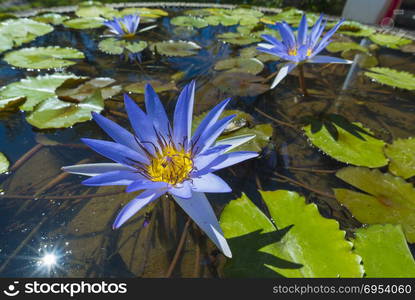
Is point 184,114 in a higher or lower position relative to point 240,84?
higher

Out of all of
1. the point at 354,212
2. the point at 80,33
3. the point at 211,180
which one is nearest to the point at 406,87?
the point at 354,212

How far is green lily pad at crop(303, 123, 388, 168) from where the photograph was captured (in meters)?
1.48

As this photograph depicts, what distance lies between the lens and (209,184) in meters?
0.88

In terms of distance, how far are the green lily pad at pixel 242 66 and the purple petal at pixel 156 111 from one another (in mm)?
1465

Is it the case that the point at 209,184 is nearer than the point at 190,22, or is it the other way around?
the point at 209,184

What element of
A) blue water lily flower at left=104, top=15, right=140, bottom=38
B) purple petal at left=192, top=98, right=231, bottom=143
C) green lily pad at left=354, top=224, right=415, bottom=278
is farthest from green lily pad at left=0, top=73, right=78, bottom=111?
green lily pad at left=354, top=224, right=415, bottom=278

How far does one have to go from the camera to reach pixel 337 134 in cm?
167

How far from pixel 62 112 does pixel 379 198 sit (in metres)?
1.98

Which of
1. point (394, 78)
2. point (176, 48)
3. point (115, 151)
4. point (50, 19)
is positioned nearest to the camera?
point (115, 151)

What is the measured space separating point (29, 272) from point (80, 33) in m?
3.20

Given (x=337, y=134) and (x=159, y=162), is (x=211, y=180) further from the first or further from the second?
(x=337, y=134)

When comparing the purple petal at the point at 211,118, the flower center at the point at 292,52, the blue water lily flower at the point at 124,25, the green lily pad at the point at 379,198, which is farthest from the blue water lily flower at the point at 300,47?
the blue water lily flower at the point at 124,25

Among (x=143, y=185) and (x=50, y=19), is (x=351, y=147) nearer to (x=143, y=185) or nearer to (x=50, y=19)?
(x=143, y=185)

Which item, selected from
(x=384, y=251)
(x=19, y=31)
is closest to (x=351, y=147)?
(x=384, y=251)
